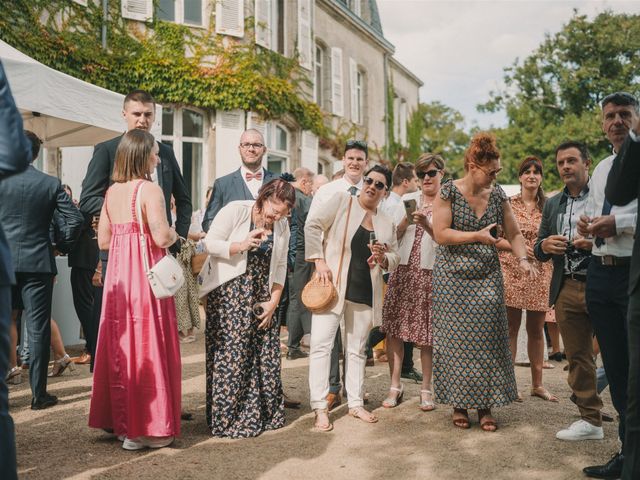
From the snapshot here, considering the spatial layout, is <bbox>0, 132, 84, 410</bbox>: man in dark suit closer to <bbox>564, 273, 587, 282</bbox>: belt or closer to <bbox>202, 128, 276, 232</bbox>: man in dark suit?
<bbox>202, 128, 276, 232</bbox>: man in dark suit

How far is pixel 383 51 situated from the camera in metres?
23.7

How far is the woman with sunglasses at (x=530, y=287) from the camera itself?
19.3ft

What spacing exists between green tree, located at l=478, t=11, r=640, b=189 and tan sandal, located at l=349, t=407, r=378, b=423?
3120cm

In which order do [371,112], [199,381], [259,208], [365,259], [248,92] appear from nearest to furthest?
[259,208]
[365,259]
[199,381]
[248,92]
[371,112]

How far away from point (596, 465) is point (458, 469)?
847 millimetres

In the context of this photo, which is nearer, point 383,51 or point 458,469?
point 458,469

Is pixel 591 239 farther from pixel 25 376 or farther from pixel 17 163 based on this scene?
pixel 25 376

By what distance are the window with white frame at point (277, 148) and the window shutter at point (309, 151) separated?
41cm

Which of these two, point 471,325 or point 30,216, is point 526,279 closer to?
point 471,325

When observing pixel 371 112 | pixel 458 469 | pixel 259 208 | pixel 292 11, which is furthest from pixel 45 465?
pixel 371 112

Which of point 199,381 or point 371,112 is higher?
point 371,112

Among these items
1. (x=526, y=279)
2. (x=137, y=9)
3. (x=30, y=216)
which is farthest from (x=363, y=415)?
(x=137, y=9)

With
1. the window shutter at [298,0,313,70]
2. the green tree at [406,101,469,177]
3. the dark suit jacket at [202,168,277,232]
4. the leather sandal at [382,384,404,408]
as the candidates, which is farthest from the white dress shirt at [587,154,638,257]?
the green tree at [406,101,469,177]

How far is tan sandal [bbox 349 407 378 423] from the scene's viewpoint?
16.3ft
